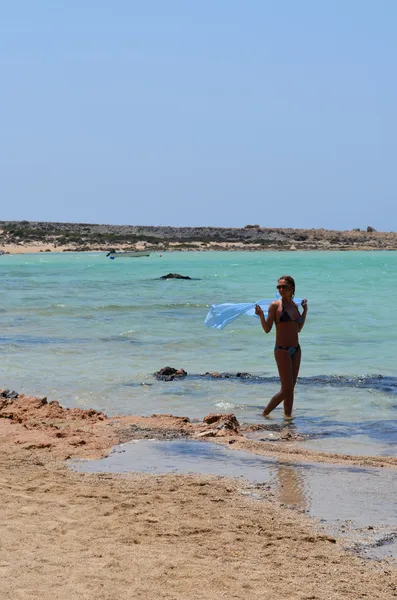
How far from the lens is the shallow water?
5598mm

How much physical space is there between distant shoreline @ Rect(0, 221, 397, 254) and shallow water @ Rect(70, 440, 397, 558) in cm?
9864

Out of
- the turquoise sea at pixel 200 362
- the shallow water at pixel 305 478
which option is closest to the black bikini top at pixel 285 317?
the turquoise sea at pixel 200 362

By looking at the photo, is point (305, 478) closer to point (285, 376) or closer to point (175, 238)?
point (285, 376)

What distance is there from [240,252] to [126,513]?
110978mm

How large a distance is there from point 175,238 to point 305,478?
11806 centimetres

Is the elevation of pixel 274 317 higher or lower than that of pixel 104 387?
higher

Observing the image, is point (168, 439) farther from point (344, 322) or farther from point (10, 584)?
point (344, 322)

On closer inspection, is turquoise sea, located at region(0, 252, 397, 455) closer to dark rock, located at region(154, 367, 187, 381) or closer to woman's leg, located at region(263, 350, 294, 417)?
dark rock, located at region(154, 367, 187, 381)

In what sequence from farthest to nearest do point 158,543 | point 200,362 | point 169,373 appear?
point 200,362 < point 169,373 < point 158,543

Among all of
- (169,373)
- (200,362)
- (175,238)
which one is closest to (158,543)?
(169,373)

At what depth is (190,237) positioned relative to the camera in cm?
12681

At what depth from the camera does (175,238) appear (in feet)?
408

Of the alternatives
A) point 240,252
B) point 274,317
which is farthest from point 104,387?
point 240,252

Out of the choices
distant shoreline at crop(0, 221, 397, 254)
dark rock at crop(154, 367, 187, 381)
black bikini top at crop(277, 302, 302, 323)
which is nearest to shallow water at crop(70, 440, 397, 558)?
black bikini top at crop(277, 302, 302, 323)
